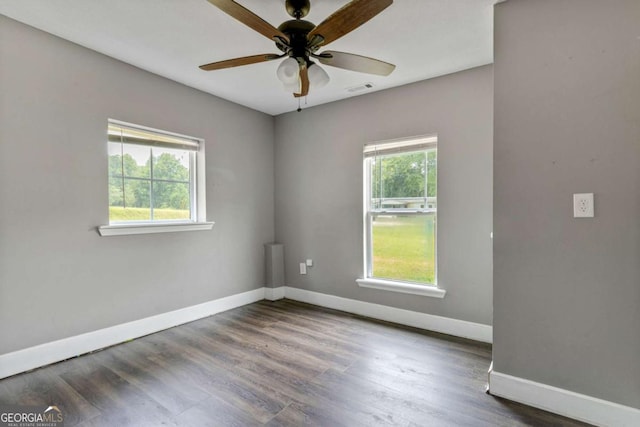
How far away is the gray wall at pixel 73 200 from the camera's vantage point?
85.0 inches

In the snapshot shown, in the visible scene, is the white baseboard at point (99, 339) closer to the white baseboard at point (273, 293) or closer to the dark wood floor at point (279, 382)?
the dark wood floor at point (279, 382)

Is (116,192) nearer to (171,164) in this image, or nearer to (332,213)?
(171,164)

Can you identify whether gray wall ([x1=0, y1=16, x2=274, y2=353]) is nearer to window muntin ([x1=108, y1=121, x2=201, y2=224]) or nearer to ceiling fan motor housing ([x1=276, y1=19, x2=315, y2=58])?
window muntin ([x1=108, y1=121, x2=201, y2=224])

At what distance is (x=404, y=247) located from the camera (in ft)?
10.7

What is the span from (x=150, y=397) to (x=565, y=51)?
328 centimetres

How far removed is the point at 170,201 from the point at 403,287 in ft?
8.53

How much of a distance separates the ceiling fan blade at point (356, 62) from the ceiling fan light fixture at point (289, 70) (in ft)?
0.63

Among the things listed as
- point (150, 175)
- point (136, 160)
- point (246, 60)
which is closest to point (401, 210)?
point (246, 60)

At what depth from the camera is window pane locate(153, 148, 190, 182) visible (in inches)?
121

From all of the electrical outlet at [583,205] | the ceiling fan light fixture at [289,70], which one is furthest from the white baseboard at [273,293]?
the electrical outlet at [583,205]

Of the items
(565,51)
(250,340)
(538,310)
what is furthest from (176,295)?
(565,51)

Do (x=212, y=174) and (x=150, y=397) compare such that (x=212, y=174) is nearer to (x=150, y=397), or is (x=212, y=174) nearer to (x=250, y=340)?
(x=250, y=340)

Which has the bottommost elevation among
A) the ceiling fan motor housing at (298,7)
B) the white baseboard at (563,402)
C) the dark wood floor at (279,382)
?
the dark wood floor at (279,382)

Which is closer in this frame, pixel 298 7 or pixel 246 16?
pixel 246 16
